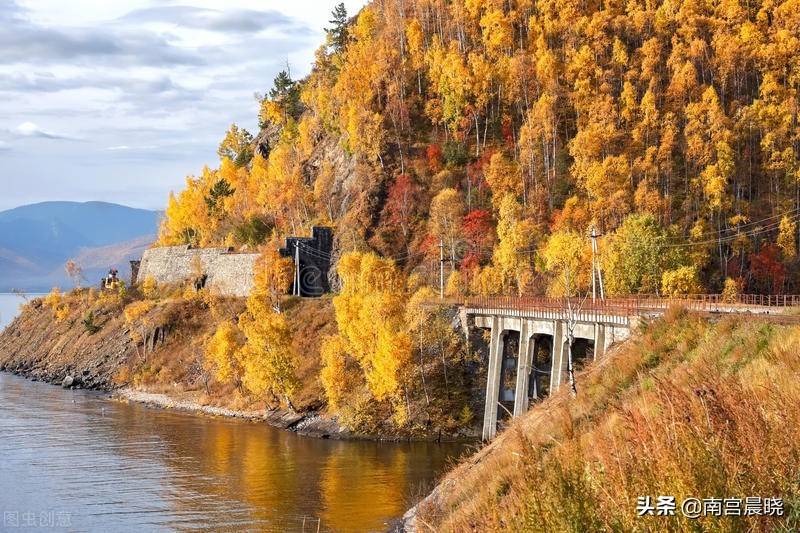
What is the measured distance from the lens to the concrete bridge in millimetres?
50281

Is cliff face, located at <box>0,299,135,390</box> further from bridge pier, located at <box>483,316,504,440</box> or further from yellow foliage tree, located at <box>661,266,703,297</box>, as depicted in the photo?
yellow foliage tree, located at <box>661,266,703,297</box>

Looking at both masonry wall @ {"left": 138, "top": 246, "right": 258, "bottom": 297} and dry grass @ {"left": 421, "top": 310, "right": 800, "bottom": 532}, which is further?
masonry wall @ {"left": 138, "top": 246, "right": 258, "bottom": 297}

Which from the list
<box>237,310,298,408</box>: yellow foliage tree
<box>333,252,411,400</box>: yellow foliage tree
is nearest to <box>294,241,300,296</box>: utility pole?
<box>237,310,298,408</box>: yellow foliage tree

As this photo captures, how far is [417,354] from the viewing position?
77938mm

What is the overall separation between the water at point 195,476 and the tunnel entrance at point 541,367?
8.36 meters

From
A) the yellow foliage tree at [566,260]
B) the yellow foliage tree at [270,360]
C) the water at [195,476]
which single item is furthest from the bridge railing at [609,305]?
the yellow foliage tree at [270,360]

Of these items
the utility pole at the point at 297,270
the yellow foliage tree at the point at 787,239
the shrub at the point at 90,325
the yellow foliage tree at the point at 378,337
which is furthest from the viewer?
the shrub at the point at 90,325

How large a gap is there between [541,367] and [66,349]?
268 feet

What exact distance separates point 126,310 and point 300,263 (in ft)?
96.4

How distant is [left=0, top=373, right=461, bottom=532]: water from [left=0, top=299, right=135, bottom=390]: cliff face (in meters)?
30.9

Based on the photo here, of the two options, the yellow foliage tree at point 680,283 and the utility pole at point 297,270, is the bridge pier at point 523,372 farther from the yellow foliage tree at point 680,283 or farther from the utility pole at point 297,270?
the utility pole at point 297,270

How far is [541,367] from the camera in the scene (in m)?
77.2

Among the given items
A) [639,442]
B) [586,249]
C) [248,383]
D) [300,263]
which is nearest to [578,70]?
[586,249]

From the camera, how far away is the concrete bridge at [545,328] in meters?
50.3
